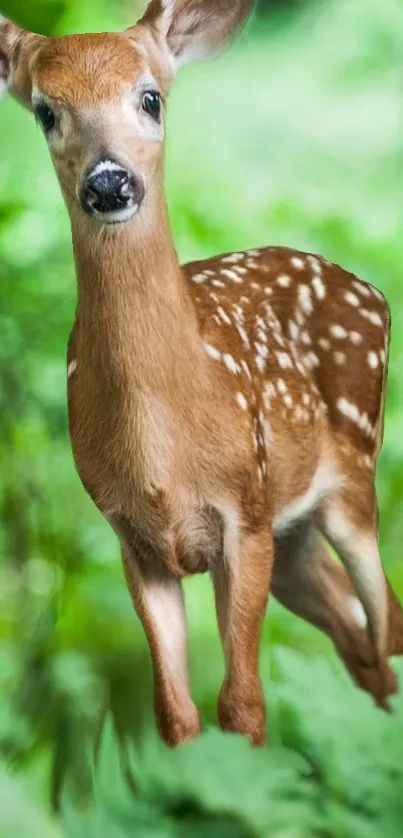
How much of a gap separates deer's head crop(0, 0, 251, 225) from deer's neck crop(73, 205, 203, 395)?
0.03 meters

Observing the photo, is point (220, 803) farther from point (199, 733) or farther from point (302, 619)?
point (302, 619)

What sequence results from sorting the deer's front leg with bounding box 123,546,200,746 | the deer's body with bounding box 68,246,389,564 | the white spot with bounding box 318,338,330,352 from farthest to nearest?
the white spot with bounding box 318,338,330,352 < the deer's front leg with bounding box 123,546,200,746 < the deer's body with bounding box 68,246,389,564

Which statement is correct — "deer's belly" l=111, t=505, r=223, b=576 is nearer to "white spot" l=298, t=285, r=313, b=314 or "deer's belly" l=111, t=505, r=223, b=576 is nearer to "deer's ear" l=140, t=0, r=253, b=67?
"white spot" l=298, t=285, r=313, b=314

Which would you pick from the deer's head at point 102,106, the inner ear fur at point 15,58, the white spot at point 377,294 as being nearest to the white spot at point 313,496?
the white spot at point 377,294

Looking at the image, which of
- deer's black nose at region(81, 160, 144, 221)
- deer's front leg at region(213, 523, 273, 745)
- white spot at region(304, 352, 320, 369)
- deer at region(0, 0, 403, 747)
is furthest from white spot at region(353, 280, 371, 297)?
deer's black nose at region(81, 160, 144, 221)

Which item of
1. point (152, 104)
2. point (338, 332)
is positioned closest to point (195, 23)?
point (152, 104)

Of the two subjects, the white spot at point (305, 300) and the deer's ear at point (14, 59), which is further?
the white spot at point (305, 300)

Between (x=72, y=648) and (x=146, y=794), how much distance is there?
29 centimetres

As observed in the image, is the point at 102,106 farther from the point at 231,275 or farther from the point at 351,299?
the point at 351,299

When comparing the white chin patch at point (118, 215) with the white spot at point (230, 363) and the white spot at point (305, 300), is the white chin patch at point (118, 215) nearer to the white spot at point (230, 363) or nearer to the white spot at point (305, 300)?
the white spot at point (230, 363)

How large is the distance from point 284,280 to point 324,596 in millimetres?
373

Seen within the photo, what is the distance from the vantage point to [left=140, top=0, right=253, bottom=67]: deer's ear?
3.98ft

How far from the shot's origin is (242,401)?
1.25 m

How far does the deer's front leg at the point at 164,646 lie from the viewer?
1292 mm
